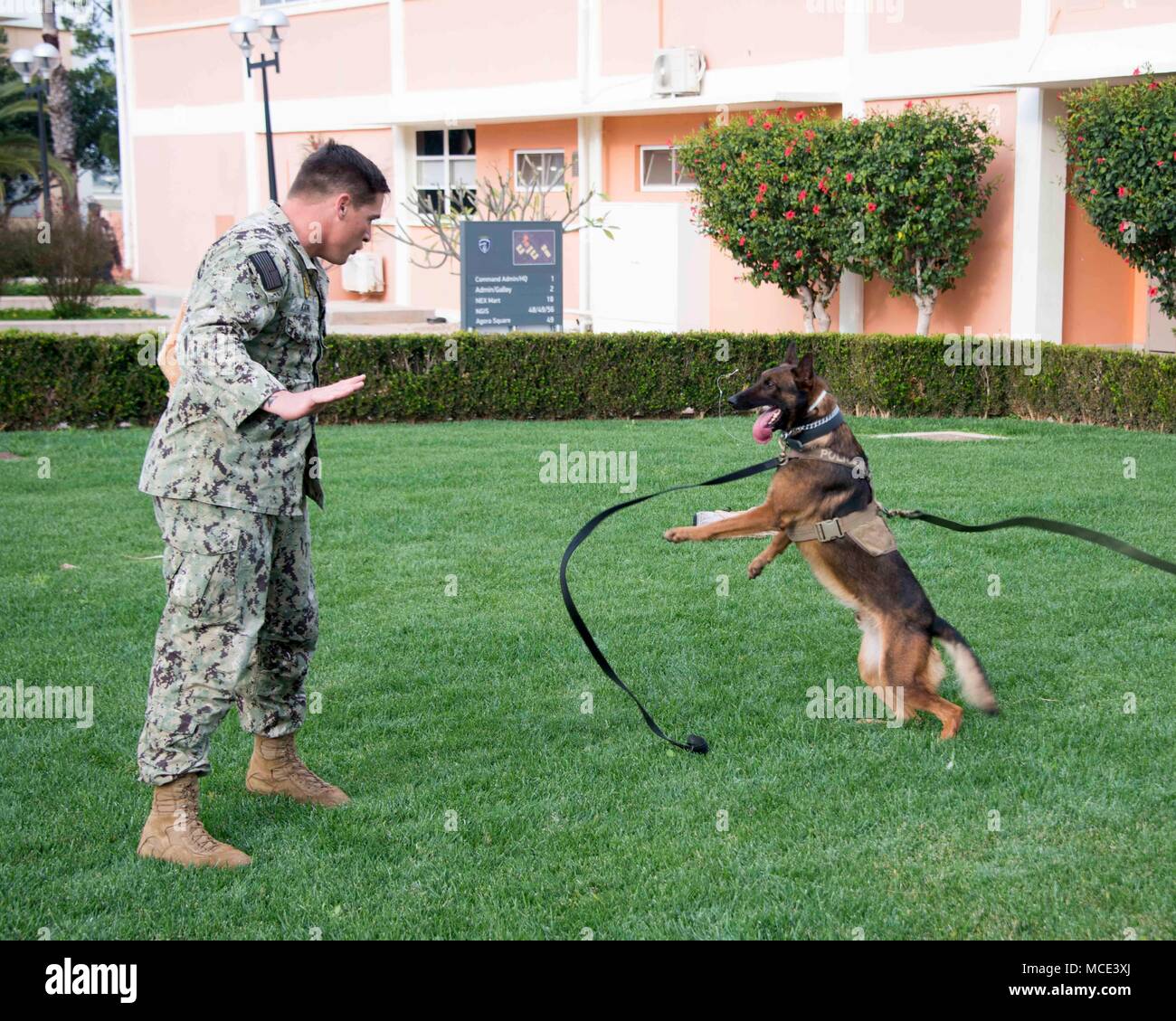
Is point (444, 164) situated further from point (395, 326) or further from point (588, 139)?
point (588, 139)

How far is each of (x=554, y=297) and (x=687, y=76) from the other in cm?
506

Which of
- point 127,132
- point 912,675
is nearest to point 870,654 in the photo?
point 912,675

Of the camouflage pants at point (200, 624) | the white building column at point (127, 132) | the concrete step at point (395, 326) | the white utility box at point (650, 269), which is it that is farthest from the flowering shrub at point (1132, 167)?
the white building column at point (127, 132)

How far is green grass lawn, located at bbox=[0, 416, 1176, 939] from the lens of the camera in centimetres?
399

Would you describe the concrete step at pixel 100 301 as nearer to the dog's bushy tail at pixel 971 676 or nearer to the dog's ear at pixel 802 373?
the dog's ear at pixel 802 373

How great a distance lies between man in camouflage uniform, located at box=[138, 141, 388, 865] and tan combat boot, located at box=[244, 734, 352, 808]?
43cm

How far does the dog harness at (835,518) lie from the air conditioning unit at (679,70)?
1587cm

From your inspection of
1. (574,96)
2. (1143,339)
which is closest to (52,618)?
(1143,339)

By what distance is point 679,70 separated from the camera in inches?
802

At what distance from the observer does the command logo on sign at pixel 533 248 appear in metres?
17.4

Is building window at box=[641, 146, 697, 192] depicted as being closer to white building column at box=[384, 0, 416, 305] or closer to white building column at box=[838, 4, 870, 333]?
white building column at box=[838, 4, 870, 333]

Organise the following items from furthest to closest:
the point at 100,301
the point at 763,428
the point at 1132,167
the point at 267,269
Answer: the point at 100,301, the point at 1132,167, the point at 763,428, the point at 267,269

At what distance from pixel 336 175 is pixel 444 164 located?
22.7 metres

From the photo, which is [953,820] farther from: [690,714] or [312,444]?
[312,444]
